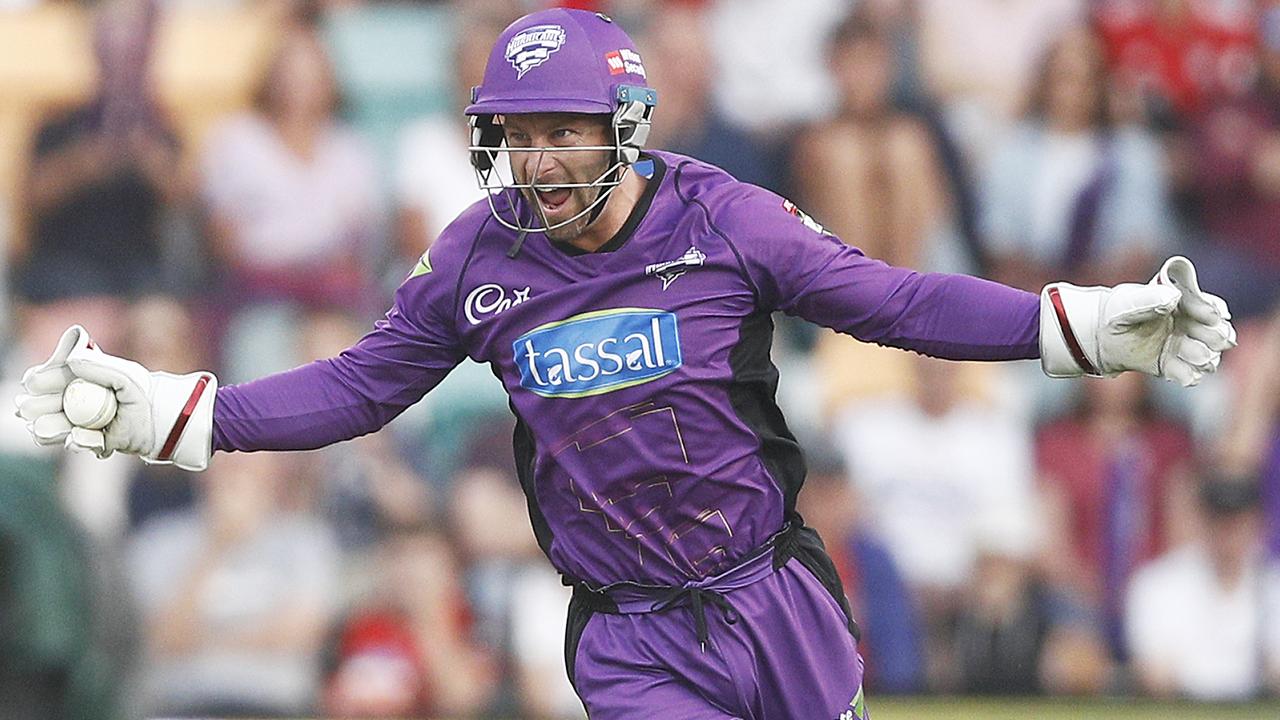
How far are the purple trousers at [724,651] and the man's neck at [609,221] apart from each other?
2.57 ft

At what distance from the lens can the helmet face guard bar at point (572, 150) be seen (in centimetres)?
455

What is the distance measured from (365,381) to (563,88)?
0.82 m

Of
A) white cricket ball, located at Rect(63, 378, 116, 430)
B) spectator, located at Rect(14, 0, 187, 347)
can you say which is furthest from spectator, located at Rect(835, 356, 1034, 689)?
white cricket ball, located at Rect(63, 378, 116, 430)

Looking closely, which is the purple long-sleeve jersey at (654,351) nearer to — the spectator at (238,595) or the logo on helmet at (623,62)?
the logo on helmet at (623,62)

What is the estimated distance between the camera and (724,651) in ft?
15.2

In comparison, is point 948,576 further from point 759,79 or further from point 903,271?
point 903,271

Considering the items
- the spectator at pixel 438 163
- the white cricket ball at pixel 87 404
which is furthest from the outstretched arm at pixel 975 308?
the spectator at pixel 438 163

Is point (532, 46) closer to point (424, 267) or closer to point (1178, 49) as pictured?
point (424, 267)

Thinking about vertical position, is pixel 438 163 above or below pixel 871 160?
above

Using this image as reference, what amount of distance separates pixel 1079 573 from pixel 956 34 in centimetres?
249

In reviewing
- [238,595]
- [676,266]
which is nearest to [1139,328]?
[676,266]

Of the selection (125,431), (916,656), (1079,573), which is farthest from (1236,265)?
(125,431)

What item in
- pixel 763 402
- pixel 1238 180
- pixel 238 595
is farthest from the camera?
pixel 1238 180

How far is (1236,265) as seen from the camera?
958 centimetres
